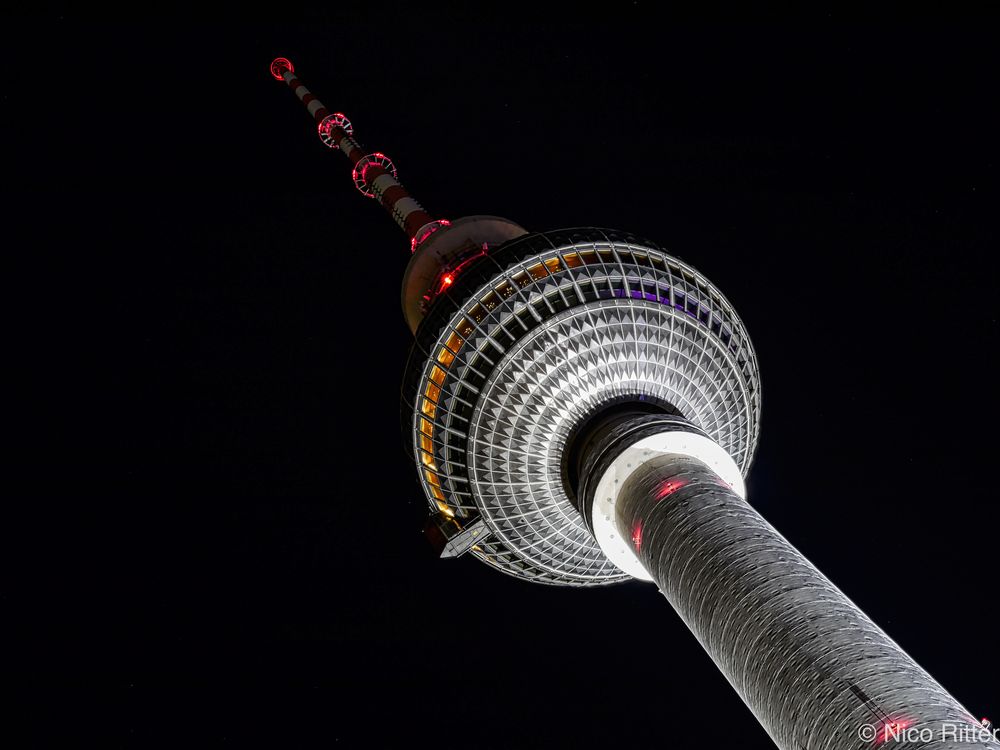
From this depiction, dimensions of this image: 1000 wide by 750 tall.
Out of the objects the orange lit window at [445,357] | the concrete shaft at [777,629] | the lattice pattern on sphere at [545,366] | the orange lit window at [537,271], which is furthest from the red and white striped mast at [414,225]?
the concrete shaft at [777,629]

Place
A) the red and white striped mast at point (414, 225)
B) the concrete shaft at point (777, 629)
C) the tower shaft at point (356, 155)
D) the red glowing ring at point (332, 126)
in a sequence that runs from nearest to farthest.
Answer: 1. the concrete shaft at point (777, 629)
2. the red and white striped mast at point (414, 225)
3. the tower shaft at point (356, 155)
4. the red glowing ring at point (332, 126)

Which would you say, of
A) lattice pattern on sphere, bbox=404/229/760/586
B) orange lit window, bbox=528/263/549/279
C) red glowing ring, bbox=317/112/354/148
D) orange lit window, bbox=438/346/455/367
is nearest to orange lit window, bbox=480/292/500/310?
lattice pattern on sphere, bbox=404/229/760/586

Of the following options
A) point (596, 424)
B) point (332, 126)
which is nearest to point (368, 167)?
point (332, 126)

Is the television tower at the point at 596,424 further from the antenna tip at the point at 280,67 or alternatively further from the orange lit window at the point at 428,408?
the antenna tip at the point at 280,67

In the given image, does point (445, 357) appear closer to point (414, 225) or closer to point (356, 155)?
point (414, 225)

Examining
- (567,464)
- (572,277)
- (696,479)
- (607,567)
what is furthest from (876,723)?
(607,567)

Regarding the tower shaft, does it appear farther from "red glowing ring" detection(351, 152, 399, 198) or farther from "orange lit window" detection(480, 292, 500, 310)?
"orange lit window" detection(480, 292, 500, 310)

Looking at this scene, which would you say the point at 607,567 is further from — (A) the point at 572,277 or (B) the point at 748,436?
(A) the point at 572,277
